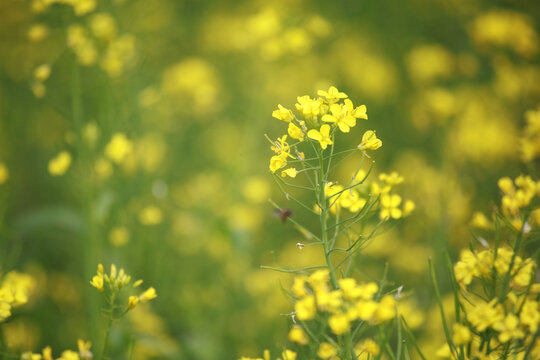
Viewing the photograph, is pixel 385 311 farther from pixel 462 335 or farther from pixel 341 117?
pixel 341 117

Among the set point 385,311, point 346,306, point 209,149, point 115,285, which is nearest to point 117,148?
point 115,285

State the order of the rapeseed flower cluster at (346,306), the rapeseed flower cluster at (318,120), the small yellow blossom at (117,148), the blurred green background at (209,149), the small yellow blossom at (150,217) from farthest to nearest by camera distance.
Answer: the small yellow blossom at (150,217) → the blurred green background at (209,149) → the small yellow blossom at (117,148) → the rapeseed flower cluster at (318,120) → the rapeseed flower cluster at (346,306)

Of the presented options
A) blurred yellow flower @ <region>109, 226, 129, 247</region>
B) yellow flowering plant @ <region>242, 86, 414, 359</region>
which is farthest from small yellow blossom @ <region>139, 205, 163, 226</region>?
yellow flowering plant @ <region>242, 86, 414, 359</region>

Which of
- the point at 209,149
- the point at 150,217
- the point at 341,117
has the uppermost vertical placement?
the point at 209,149

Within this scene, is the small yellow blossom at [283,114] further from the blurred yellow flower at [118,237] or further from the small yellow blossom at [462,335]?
the blurred yellow flower at [118,237]

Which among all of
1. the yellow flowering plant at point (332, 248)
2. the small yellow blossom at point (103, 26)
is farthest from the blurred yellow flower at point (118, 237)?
the yellow flowering plant at point (332, 248)

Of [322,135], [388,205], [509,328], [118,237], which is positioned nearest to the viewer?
[509,328]

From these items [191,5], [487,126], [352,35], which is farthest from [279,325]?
[191,5]

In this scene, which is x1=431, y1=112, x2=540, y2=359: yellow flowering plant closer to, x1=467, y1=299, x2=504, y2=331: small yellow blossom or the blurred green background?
x1=467, y1=299, x2=504, y2=331: small yellow blossom
